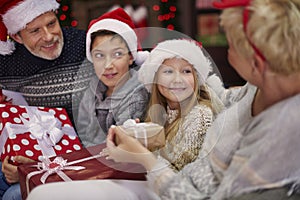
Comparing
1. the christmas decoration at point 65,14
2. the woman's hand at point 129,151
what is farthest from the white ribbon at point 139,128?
the christmas decoration at point 65,14

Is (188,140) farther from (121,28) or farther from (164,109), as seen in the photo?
(121,28)

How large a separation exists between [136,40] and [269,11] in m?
0.52

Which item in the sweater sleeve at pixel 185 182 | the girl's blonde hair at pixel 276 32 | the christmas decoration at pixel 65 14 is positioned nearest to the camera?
the girl's blonde hair at pixel 276 32

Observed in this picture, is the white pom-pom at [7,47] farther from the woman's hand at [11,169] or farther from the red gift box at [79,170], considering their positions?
the red gift box at [79,170]

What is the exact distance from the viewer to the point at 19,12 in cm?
155

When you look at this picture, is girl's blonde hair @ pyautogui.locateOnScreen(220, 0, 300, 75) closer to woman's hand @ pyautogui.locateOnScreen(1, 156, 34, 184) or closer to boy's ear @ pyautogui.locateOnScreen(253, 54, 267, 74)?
boy's ear @ pyautogui.locateOnScreen(253, 54, 267, 74)

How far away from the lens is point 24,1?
155cm

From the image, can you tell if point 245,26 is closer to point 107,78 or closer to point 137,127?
point 137,127

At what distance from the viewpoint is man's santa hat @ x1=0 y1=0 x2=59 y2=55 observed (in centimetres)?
154

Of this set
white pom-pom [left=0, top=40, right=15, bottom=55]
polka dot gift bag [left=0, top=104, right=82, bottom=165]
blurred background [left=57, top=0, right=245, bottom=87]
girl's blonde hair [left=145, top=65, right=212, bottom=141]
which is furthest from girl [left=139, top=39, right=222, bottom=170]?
blurred background [left=57, top=0, right=245, bottom=87]

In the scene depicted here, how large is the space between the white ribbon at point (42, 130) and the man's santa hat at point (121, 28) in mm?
253

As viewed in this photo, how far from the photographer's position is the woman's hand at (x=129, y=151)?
3.03 feet

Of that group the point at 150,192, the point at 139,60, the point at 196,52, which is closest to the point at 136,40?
the point at 139,60

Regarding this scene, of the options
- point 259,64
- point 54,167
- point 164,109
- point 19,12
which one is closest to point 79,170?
point 54,167
